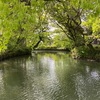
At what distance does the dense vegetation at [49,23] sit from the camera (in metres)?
6.50

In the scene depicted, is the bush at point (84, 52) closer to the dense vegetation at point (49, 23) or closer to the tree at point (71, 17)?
the dense vegetation at point (49, 23)

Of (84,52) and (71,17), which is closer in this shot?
(71,17)

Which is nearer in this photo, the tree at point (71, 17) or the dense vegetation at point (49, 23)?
→ the dense vegetation at point (49, 23)

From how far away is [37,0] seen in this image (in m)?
7.12

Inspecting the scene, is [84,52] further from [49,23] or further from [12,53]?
[12,53]

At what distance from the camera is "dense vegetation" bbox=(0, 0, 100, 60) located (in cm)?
650

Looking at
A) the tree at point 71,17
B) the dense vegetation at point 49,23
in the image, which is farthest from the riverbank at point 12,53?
the tree at point 71,17

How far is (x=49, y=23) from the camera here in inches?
1235

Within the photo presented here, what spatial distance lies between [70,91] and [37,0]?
5.45 metres

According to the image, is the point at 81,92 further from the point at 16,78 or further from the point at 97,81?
the point at 16,78

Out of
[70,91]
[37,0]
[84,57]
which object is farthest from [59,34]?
[37,0]

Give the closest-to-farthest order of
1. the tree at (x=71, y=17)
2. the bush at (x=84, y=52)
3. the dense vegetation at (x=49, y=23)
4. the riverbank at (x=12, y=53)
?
1. the dense vegetation at (x=49, y=23)
2. the tree at (x=71, y=17)
3. the bush at (x=84, y=52)
4. the riverbank at (x=12, y=53)

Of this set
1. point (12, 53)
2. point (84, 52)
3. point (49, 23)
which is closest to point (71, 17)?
point (84, 52)

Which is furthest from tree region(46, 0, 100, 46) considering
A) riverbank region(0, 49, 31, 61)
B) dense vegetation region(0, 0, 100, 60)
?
riverbank region(0, 49, 31, 61)
